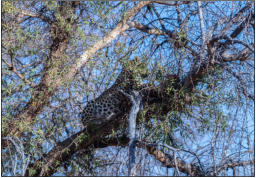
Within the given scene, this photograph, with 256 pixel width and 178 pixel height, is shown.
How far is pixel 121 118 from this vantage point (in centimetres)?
459

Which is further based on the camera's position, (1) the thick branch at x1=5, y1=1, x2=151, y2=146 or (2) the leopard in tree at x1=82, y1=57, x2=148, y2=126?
(2) the leopard in tree at x1=82, y1=57, x2=148, y2=126

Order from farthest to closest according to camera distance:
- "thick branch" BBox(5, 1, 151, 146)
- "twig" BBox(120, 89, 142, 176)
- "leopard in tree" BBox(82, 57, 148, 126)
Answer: "leopard in tree" BBox(82, 57, 148, 126)
"thick branch" BBox(5, 1, 151, 146)
"twig" BBox(120, 89, 142, 176)

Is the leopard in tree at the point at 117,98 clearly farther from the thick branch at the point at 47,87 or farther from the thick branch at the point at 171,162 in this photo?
the thick branch at the point at 171,162

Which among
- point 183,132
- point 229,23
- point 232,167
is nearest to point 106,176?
point 183,132

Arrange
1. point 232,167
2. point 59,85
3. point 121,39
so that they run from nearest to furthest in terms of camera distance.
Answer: point 232,167 < point 59,85 < point 121,39

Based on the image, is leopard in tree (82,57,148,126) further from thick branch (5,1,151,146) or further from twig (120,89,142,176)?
thick branch (5,1,151,146)

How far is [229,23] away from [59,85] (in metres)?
1.95

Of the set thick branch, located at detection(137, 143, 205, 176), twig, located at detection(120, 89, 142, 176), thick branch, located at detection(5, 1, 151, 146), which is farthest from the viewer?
thick branch, located at detection(5, 1, 151, 146)

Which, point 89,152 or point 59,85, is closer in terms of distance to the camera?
point 59,85

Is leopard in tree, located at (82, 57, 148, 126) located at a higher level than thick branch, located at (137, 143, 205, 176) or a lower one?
higher

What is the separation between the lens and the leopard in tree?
4.32 meters

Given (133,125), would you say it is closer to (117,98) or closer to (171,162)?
(171,162)

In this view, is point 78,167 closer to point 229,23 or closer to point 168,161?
point 168,161

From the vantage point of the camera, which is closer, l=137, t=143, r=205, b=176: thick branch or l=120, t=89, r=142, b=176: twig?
l=120, t=89, r=142, b=176: twig
